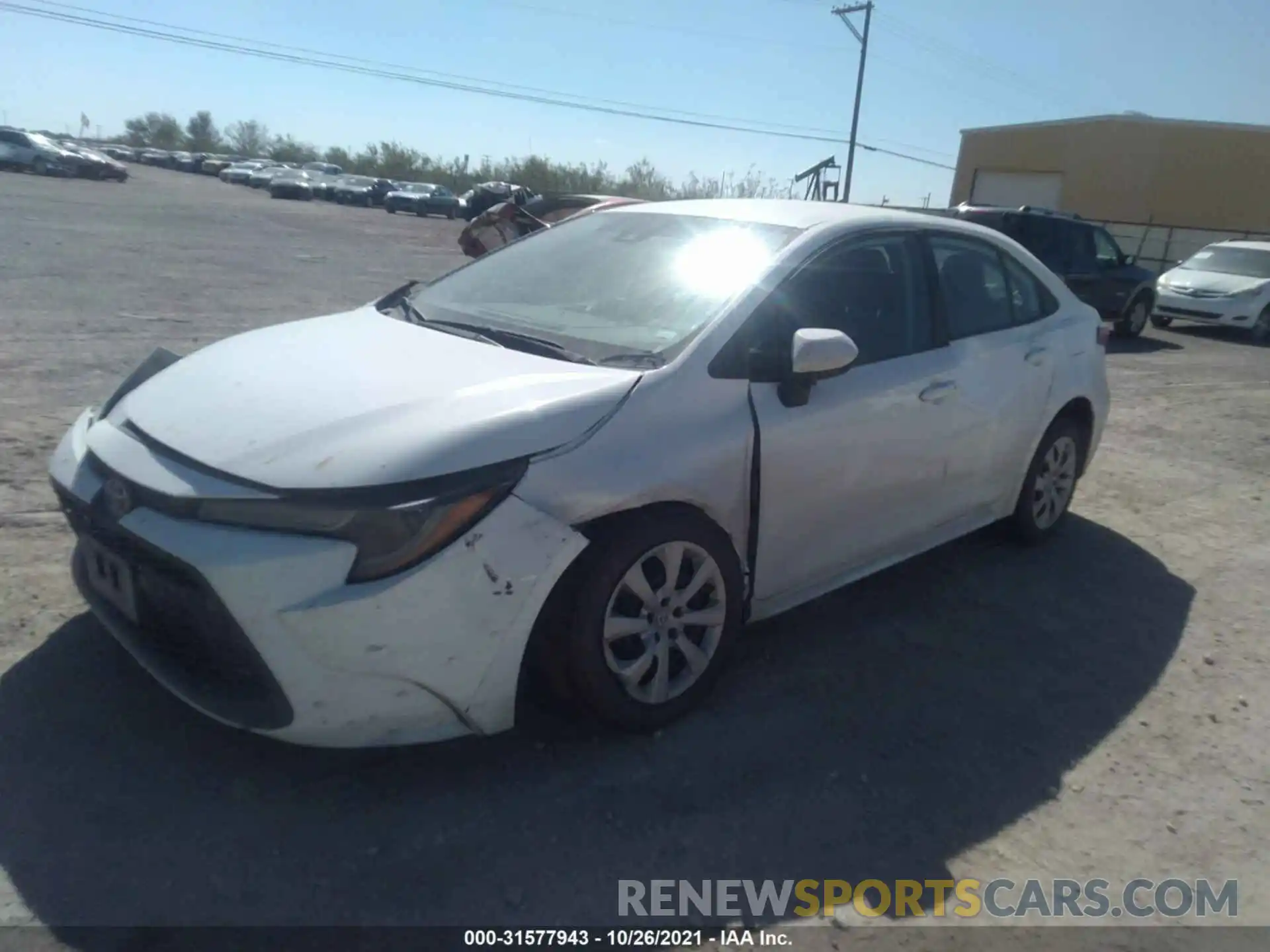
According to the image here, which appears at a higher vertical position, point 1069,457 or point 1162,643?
point 1069,457

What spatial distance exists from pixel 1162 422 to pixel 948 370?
5.46 m

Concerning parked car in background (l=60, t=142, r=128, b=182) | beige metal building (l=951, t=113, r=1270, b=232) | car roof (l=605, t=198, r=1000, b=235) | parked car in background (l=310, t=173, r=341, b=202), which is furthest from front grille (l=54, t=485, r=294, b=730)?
parked car in background (l=310, t=173, r=341, b=202)

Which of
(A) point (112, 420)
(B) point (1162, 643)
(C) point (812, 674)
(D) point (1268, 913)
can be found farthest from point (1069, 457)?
(A) point (112, 420)

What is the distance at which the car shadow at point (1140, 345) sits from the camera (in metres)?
13.7

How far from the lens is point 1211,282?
656 inches

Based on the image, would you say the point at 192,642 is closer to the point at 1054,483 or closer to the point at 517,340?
the point at 517,340

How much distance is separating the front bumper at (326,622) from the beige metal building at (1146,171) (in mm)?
39896

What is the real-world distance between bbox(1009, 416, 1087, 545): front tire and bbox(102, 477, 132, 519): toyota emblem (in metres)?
3.88

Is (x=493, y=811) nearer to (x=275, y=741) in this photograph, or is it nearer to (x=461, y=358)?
(x=275, y=741)

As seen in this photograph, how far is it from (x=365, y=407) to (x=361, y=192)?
5031 centimetres

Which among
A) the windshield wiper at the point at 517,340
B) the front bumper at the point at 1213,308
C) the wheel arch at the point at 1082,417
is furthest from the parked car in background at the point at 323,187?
the windshield wiper at the point at 517,340

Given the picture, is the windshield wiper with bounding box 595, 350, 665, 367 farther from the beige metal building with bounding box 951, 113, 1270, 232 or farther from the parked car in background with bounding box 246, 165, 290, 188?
the parked car in background with bounding box 246, 165, 290, 188

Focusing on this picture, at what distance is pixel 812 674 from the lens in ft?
12.4

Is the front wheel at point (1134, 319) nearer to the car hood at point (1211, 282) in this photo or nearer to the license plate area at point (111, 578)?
the car hood at point (1211, 282)
